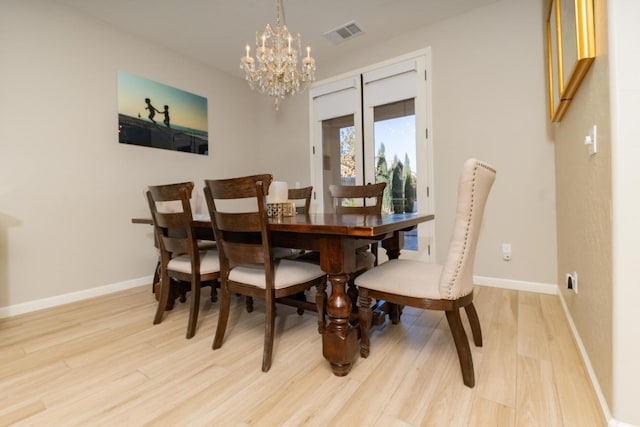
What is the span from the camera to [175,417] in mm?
1147

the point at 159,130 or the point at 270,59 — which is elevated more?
the point at 270,59

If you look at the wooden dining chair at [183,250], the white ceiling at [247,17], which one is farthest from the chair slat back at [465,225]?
the white ceiling at [247,17]

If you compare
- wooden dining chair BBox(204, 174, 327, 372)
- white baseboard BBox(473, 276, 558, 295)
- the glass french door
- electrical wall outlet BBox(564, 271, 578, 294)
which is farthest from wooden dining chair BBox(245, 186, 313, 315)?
white baseboard BBox(473, 276, 558, 295)

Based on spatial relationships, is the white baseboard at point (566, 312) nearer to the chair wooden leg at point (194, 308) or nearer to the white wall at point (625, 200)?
the white wall at point (625, 200)

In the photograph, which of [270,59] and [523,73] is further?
[523,73]

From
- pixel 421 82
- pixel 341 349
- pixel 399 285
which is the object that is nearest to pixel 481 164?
pixel 399 285

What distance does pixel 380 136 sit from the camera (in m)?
3.46

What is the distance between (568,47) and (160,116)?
140 inches

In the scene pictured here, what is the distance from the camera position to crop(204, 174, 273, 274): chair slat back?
1388 millimetres

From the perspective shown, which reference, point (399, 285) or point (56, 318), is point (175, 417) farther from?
point (56, 318)

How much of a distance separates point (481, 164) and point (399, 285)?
635mm

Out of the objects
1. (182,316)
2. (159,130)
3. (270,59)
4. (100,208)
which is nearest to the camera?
(182,316)

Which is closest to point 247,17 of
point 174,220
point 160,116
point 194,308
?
point 160,116

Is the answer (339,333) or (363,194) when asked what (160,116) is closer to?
(363,194)
